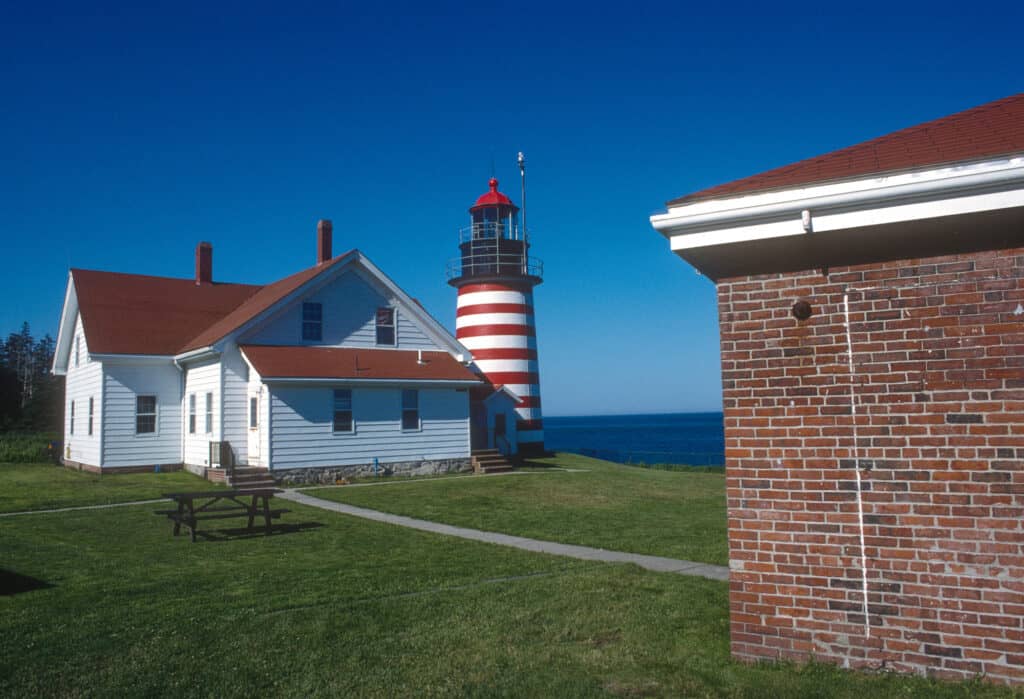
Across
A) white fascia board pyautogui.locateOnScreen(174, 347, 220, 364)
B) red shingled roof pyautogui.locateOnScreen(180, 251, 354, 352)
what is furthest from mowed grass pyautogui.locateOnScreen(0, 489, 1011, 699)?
red shingled roof pyautogui.locateOnScreen(180, 251, 354, 352)

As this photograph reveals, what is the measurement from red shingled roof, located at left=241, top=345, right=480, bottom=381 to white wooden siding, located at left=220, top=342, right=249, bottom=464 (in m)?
0.47

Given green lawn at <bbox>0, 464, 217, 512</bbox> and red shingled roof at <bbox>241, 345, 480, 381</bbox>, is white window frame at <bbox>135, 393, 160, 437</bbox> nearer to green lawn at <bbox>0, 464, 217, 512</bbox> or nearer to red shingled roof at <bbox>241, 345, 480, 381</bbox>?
green lawn at <bbox>0, 464, 217, 512</bbox>

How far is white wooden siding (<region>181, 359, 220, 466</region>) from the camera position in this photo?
71.1ft

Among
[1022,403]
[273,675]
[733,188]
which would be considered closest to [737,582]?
[1022,403]

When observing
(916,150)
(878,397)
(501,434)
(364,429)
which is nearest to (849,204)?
(916,150)

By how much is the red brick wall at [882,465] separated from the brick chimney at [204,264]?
25.6 metres

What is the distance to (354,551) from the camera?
11039 millimetres

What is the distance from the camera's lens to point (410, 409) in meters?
23.4

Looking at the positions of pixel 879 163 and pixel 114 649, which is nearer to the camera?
pixel 879 163

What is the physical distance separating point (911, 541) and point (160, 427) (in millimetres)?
22853

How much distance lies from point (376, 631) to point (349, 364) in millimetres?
16282

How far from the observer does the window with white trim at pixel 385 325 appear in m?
24.3

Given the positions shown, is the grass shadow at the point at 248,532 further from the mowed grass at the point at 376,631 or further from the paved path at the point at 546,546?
the mowed grass at the point at 376,631

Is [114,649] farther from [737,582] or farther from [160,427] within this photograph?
[160,427]
